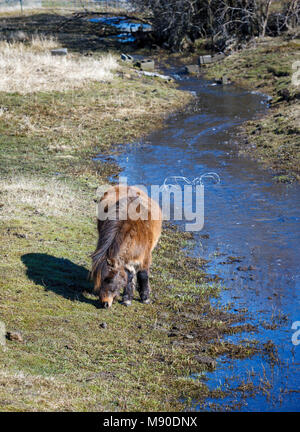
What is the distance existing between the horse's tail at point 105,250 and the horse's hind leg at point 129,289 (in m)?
0.50

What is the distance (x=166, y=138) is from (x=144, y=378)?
17.4 m

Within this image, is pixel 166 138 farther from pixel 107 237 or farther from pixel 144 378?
pixel 144 378

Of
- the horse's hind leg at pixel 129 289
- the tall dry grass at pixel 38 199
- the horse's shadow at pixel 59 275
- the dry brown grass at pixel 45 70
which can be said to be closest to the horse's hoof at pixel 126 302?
the horse's hind leg at pixel 129 289

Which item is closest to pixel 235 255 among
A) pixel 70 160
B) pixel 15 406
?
pixel 15 406

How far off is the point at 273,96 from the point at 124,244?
2292 centimetres

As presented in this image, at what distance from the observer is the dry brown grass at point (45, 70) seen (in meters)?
28.5

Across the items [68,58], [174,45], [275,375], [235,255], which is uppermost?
[174,45]

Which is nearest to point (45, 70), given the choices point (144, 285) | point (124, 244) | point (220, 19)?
point (220, 19)

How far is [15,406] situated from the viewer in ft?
20.3

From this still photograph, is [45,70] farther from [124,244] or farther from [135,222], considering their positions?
[124,244]

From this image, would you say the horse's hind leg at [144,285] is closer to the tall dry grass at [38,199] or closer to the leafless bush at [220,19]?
the tall dry grass at [38,199]

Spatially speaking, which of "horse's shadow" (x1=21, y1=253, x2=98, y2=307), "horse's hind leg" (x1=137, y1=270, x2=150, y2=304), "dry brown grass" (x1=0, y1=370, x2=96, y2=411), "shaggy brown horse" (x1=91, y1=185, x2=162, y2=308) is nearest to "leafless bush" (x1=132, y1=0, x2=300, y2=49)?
"horse's shadow" (x1=21, y1=253, x2=98, y2=307)

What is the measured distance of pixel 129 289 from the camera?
995cm
